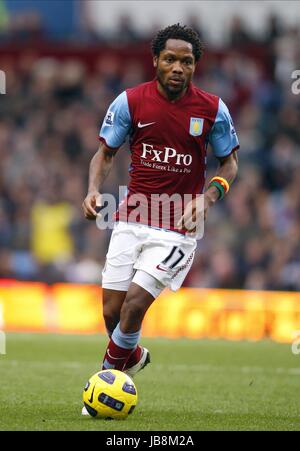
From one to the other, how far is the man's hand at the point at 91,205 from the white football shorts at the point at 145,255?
0.39 m

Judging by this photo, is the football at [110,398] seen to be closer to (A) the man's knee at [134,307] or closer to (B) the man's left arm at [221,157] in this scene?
(A) the man's knee at [134,307]

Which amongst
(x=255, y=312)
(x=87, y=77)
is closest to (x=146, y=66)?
(x=87, y=77)

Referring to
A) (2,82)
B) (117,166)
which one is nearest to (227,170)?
(117,166)

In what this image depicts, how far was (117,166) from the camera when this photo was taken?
1955 centimetres

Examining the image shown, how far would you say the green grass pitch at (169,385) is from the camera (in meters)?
7.38

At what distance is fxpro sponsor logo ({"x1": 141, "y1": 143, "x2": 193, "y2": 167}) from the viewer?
795cm

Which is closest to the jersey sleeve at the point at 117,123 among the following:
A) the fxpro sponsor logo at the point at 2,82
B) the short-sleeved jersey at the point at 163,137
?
the short-sleeved jersey at the point at 163,137

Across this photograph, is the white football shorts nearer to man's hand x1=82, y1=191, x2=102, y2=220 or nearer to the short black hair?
man's hand x1=82, y1=191, x2=102, y2=220

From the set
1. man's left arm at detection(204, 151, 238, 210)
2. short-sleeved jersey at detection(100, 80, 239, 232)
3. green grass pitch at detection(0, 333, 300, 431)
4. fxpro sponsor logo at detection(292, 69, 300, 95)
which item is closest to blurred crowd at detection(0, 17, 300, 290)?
fxpro sponsor logo at detection(292, 69, 300, 95)

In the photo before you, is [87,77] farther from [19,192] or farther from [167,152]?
[167,152]

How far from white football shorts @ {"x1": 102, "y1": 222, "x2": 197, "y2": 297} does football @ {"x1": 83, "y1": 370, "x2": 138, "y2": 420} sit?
0.69 meters

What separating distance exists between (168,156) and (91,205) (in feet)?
2.31

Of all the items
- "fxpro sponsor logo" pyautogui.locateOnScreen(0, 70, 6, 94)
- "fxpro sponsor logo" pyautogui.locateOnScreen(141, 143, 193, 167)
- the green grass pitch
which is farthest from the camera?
"fxpro sponsor logo" pyautogui.locateOnScreen(0, 70, 6, 94)

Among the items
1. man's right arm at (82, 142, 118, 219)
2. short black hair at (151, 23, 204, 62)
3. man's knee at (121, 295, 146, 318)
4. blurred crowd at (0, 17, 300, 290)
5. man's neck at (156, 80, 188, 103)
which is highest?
short black hair at (151, 23, 204, 62)
